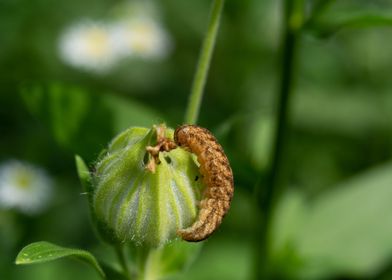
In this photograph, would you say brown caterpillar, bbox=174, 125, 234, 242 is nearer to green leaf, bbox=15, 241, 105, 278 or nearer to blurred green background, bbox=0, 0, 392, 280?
green leaf, bbox=15, 241, 105, 278

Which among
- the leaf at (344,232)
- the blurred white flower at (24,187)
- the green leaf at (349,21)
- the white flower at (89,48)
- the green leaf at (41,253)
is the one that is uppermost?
the green leaf at (349,21)

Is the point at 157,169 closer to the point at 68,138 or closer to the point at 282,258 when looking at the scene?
the point at 68,138

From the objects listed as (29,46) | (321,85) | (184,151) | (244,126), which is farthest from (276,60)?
(184,151)

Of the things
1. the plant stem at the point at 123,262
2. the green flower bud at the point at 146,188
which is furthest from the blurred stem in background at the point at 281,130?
the green flower bud at the point at 146,188

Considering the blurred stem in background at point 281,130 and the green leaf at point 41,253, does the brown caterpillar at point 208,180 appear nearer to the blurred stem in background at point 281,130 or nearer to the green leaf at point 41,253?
the green leaf at point 41,253

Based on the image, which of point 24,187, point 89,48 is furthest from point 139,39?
point 24,187

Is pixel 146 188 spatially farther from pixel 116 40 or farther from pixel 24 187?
pixel 116 40

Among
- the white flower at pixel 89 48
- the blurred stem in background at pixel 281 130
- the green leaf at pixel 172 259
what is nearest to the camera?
the green leaf at pixel 172 259

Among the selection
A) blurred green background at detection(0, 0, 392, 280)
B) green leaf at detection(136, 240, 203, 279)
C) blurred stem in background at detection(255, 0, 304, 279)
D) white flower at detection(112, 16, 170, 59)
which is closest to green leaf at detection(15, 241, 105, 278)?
green leaf at detection(136, 240, 203, 279)
